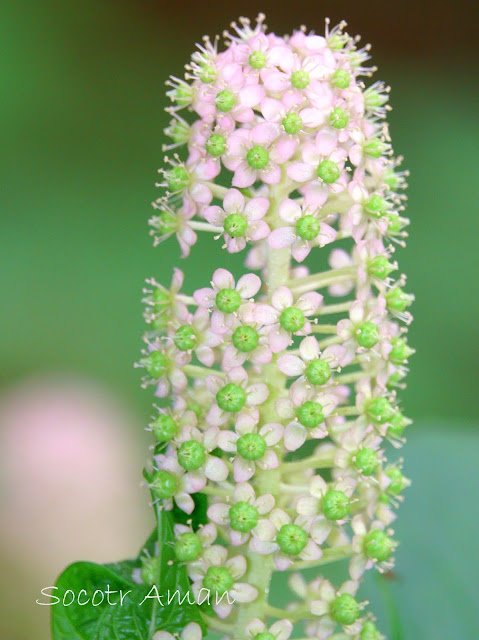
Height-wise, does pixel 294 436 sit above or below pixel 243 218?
below

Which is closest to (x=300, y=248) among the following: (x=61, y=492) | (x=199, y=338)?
(x=199, y=338)

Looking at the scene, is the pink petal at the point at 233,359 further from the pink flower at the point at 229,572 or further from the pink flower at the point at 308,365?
the pink flower at the point at 229,572

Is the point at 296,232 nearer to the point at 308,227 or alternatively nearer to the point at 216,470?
the point at 308,227

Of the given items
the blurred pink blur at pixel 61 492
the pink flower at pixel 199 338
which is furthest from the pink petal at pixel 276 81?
the blurred pink blur at pixel 61 492

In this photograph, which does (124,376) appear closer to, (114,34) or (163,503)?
(114,34)

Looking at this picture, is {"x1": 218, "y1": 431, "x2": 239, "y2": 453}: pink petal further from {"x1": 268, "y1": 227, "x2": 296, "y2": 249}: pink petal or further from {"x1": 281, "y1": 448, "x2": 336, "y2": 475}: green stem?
{"x1": 268, "y1": 227, "x2": 296, "y2": 249}: pink petal

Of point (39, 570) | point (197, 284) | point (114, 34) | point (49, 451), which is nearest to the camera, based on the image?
point (39, 570)

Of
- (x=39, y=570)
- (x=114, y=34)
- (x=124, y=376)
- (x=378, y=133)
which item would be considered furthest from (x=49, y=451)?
(x=114, y=34)
